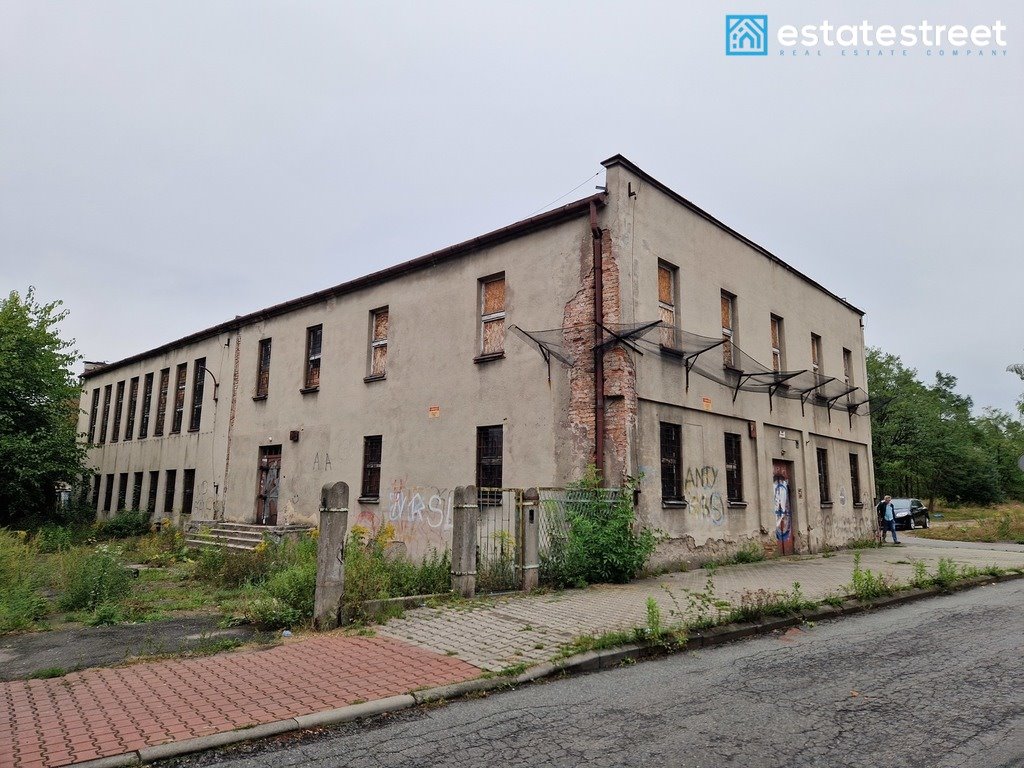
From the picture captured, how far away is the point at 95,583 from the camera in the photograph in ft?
32.6

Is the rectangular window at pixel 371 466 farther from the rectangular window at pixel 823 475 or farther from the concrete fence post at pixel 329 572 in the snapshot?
the rectangular window at pixel 823 475

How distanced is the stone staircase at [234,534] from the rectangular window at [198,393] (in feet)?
12.9

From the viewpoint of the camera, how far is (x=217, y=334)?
22672mm

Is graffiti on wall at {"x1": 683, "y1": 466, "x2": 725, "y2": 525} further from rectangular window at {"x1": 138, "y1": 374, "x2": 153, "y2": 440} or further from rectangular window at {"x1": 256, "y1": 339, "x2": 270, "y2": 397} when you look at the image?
rectangular window at {"x1": 138, "y1": 374, "x2": 153, "y2": 440}

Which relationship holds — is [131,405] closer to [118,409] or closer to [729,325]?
[118,409]

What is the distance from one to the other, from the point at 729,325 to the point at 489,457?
21.0ft

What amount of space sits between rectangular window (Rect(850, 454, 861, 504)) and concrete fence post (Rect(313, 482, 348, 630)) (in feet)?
55.7

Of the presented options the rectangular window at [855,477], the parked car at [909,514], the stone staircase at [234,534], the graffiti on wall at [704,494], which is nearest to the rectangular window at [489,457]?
the graffiti on wall at [704,494]

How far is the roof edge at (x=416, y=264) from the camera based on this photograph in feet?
43.3

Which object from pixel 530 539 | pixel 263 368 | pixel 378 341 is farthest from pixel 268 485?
pixel 530 539

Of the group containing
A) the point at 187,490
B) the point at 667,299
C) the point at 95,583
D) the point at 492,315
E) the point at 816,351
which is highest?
the point at 816,351

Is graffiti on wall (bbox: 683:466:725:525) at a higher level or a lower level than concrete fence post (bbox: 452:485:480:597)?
higher

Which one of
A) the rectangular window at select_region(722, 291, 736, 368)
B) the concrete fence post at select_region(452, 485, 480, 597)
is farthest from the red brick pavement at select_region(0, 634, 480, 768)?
the rectangular window at select_region(722, 291, 736, 368)

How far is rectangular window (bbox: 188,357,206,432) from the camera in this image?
23106 mm
